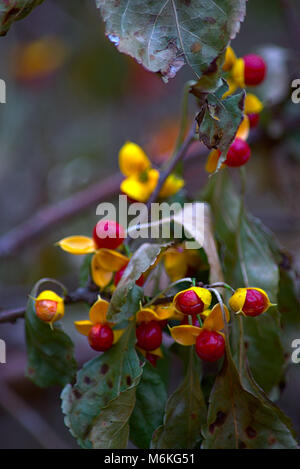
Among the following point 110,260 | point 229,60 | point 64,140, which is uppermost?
point 229,60

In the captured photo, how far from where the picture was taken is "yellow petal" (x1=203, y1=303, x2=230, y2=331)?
0.73 m

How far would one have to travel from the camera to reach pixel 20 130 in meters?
2.26

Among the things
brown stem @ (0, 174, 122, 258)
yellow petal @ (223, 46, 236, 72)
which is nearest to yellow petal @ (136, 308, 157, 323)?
yellow petal @ (223, 46, 236, 72)

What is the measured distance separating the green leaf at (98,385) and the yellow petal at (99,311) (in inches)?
1.7

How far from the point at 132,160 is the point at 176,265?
20cm

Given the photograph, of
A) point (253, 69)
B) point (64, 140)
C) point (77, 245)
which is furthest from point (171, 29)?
point (64, 140)

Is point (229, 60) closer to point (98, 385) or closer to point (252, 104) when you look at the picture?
point (252, 104)

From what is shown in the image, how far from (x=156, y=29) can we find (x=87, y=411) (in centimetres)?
54

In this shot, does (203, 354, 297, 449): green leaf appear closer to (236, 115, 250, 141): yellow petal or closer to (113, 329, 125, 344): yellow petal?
(113, 329, 125, 344): yellow petal

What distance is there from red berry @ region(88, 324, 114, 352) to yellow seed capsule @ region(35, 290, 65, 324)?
0.06 metres

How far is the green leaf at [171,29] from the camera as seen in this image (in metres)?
0.68

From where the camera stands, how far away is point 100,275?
2.77ft

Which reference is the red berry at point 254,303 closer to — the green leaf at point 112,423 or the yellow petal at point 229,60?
the green leaf at point 112,423

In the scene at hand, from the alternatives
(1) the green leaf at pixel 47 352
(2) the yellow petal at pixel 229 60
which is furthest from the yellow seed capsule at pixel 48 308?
(2) the yellow petal at pixel 229 60
